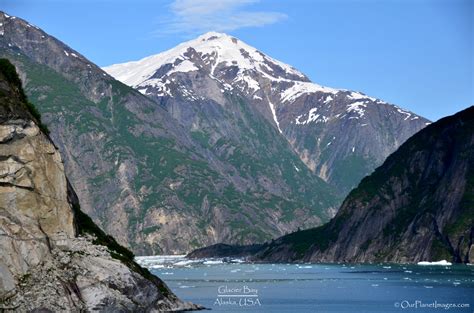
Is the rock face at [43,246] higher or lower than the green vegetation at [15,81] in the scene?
lower

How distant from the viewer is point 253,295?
189750mm

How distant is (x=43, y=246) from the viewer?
385 ft

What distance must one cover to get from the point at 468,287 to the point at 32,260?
105 metres

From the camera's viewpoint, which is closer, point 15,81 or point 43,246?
point 43,246

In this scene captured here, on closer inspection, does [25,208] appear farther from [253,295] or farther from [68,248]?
[253,295]

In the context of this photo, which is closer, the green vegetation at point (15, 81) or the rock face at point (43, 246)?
the rock face at point (43, 246)

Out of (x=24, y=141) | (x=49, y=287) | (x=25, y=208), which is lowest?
(x=49, y=287)

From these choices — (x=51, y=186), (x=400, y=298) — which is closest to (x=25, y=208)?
(x=51, y=186)

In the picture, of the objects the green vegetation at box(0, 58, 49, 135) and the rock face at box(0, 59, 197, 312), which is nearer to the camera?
the rock face at box(0, 59, 197, 312)

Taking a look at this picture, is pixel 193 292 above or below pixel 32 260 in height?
below

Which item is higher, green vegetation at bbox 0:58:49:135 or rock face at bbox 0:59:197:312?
green vegetation at bbox 0:58:49:135

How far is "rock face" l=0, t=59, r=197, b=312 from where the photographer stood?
113m

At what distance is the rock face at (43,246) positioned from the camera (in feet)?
371

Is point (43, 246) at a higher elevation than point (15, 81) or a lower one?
lower
